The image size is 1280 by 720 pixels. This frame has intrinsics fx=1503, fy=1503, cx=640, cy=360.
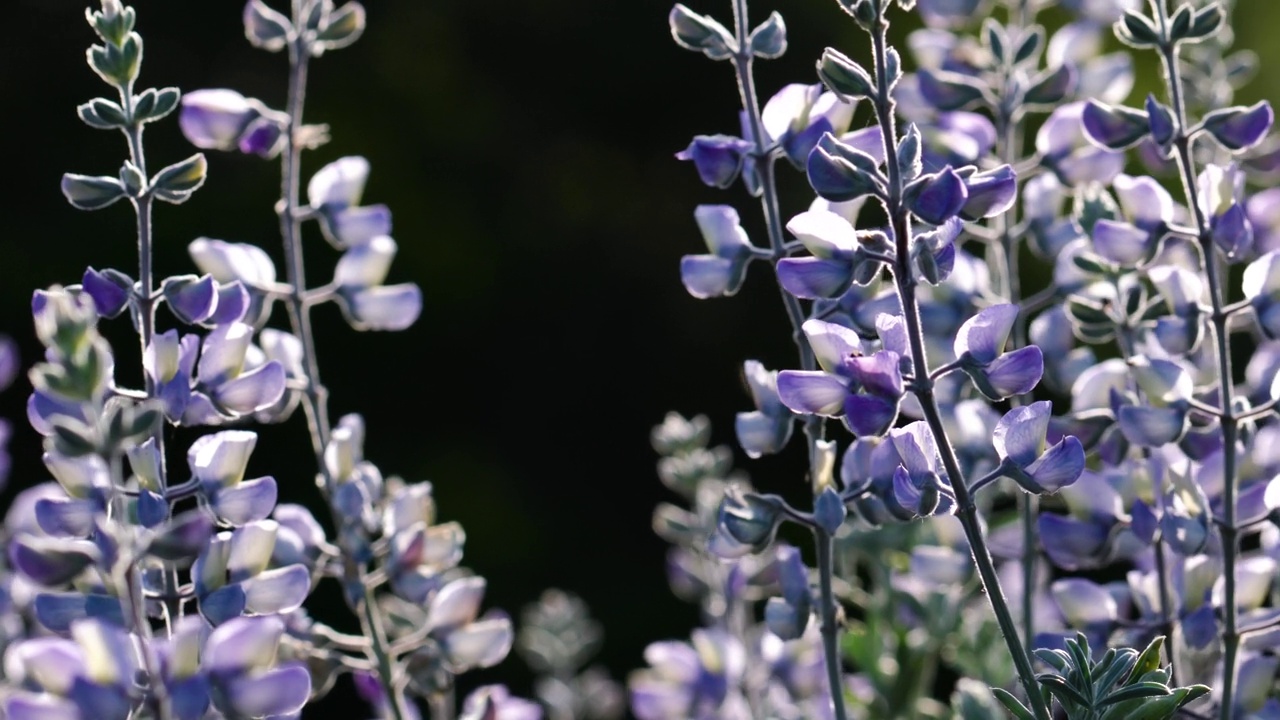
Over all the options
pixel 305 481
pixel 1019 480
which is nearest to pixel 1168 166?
pixel 1019 480

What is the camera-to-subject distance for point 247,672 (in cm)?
53

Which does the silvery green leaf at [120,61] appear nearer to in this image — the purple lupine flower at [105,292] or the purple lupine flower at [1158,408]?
the purple lupine flower at [105,292]

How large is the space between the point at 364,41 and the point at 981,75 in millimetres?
2442

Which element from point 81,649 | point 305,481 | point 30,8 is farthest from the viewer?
point 30,8

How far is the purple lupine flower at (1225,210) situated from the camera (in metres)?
0.75

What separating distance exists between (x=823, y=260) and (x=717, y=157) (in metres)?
0.15

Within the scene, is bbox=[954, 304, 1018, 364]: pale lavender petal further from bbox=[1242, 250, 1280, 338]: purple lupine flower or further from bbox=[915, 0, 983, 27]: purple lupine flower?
bbox=[915, 0, 983, 27]: purple lupine flower

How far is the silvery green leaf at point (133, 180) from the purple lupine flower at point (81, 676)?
0.88ft

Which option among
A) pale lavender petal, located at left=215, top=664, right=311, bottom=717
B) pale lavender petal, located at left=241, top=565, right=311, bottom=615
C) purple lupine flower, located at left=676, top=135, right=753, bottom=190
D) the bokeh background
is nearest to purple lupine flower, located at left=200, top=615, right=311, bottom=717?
pale lavender petal, located at left=215, top=664, right=311, bottom=717

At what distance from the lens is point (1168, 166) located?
0.98m

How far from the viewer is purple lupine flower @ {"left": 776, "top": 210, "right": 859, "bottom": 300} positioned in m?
0.59

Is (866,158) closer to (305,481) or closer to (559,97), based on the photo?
(305,481)

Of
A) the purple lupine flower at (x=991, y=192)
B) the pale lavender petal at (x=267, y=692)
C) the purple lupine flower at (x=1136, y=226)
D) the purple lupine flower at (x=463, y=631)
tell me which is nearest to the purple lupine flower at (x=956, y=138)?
the purple lupine flower at (x=1136, y=226)

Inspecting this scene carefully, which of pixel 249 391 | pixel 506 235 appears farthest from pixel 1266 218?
pixel 506 235
